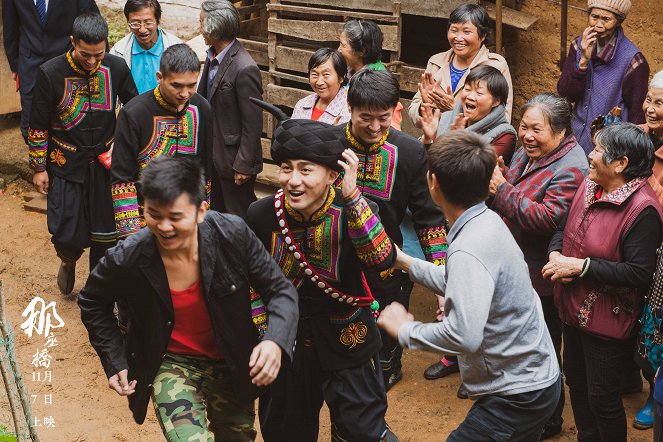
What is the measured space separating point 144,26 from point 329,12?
73.2 inches

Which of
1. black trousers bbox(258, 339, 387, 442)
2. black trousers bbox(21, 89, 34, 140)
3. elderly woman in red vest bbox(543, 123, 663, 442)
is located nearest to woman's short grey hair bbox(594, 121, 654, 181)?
elderly woman in red vest bbox(543, 123, 663, 442)

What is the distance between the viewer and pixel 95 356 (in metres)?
6.26

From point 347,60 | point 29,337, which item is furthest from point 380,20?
point 29,337

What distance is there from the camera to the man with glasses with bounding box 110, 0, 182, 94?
6.89 metres

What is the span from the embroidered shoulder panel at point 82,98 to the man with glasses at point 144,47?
2.18ft

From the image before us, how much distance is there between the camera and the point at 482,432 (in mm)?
3639

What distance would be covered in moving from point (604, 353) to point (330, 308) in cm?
143

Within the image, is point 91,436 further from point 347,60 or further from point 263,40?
point 263,40

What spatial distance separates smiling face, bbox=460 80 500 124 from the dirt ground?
5.79 ft

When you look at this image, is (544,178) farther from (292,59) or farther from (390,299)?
(292,59)

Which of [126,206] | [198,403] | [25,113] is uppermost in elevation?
[126,206]

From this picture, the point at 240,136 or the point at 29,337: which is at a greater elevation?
the point at 240,136

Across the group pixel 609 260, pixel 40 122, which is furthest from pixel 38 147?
pixel 609 260

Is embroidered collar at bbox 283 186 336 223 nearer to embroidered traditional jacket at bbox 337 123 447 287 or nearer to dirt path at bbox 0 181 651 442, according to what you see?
embroidered traditional jacket at bbox 337 123 447 287
